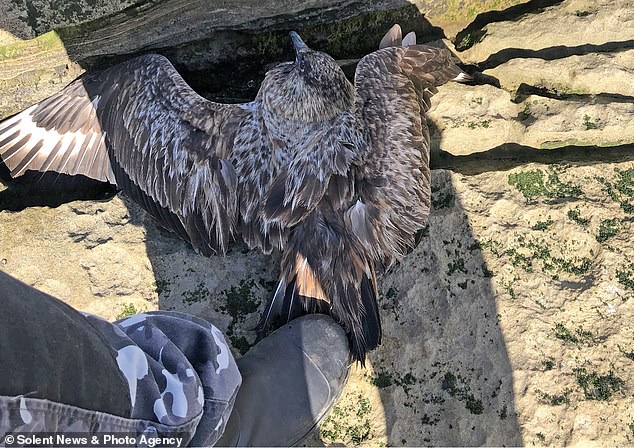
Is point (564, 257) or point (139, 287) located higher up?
point (139, 287)

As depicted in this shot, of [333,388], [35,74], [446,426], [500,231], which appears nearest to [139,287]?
[333,388]

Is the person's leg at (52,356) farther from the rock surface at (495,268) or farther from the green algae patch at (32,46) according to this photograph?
the green algae patch at (32,46)

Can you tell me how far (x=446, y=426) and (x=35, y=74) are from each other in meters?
2.59

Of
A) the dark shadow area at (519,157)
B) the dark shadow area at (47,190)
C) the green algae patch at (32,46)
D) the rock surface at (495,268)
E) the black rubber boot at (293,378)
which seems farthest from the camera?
the dark shadow area at (47,190)

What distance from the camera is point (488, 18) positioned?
2.98 meters

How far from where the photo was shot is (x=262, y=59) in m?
2.99

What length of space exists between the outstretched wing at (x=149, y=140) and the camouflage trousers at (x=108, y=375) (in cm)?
74

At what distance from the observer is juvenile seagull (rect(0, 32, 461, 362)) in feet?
7.56

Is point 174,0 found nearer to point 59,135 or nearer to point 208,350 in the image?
point 59,135

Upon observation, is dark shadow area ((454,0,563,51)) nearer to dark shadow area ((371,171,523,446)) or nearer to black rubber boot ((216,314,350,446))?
dark shadow area ((371,171,523,446))

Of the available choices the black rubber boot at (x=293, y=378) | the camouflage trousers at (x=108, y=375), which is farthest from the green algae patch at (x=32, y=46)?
the black rubber boot at (x=293, y=378)

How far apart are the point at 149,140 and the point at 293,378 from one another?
1234 mm

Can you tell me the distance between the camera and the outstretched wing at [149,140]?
8.05ft

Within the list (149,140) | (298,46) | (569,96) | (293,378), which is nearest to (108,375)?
(293,378)
